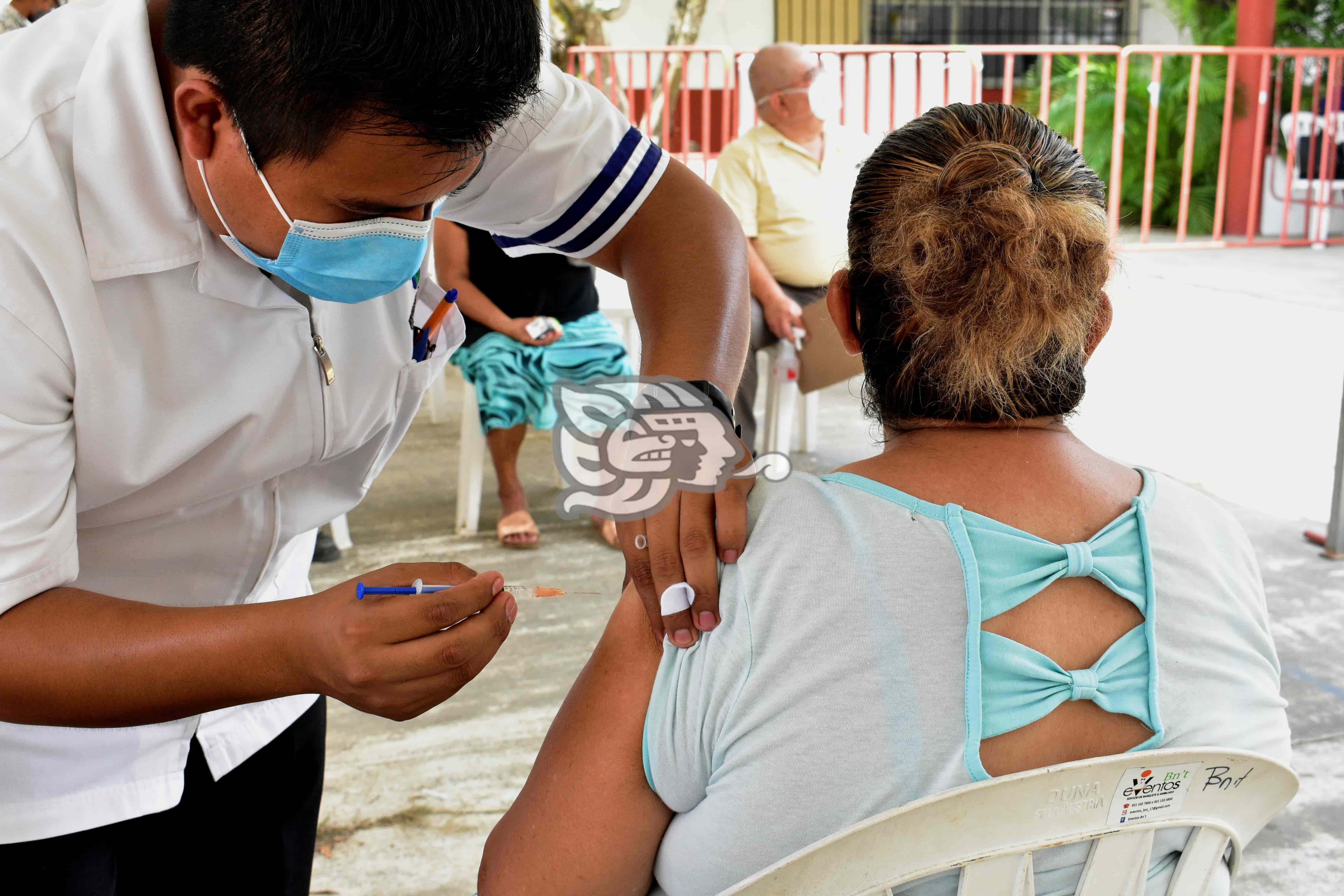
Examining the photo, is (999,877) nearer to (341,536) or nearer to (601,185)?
(601,185)

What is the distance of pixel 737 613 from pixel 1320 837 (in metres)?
1.60

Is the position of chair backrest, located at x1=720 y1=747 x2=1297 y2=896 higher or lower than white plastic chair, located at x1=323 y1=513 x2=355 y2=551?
higher

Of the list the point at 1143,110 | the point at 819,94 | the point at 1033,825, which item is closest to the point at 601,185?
the point at 1033,825

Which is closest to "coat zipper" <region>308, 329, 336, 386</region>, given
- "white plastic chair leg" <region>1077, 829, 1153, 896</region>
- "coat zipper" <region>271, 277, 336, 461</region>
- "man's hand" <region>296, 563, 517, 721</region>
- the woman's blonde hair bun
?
"coat zipper" <region>271, 277, 336, 461</region>

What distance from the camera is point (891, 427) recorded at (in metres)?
1.04

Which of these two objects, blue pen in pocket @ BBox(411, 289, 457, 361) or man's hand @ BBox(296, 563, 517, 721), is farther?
blue pen in pocket @ BBox(411, 289, 457, 361)

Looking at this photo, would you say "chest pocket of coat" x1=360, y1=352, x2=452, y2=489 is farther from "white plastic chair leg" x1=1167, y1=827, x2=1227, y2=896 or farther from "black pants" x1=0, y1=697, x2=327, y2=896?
"white plastic chair leg" x1=1167, y1=827, x2=1227, y2=896

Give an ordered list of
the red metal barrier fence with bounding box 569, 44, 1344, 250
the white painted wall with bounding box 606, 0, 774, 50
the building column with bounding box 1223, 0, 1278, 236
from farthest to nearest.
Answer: the white painted wall with bounding box 606, 0, 774, 50 → the building column with bounding box 1223, 0, 1278, 236 → the red metal barrier fence with bounding box 569, 44, 1344, 250

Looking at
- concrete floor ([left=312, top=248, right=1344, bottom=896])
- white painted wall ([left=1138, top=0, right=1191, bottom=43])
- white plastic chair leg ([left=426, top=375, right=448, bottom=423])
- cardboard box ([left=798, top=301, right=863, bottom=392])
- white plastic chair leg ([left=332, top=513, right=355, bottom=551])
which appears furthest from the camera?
white painted wall ([left=1138, top=0, right=1191, bottom=43])

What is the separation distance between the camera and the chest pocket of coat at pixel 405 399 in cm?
122

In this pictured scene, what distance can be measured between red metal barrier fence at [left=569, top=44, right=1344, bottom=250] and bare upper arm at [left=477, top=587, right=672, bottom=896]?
5.23 m

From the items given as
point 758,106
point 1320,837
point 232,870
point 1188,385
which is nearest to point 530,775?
point 232,870

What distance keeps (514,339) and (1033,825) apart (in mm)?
2948

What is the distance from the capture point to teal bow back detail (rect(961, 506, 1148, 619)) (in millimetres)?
869
